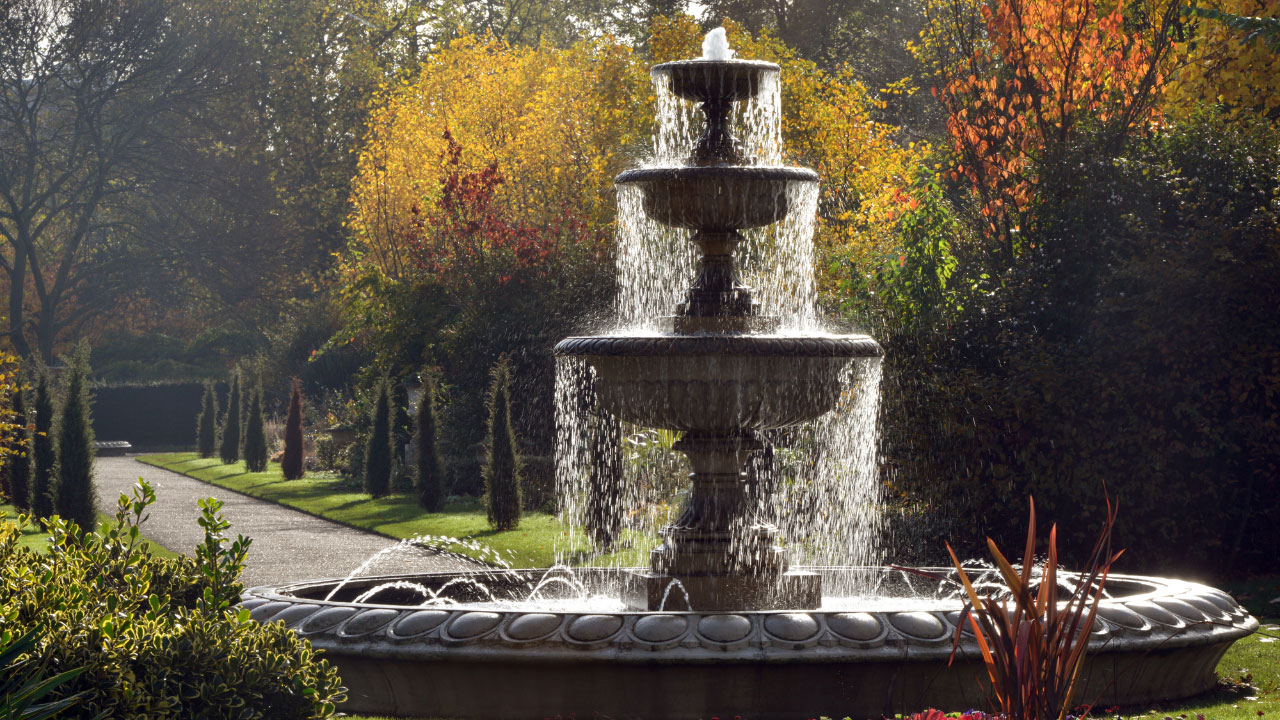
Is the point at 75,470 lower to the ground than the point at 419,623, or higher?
lower

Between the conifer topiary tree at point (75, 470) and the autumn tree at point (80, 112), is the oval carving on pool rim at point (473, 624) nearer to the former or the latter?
the conifer topiary tree at point (75, 470)

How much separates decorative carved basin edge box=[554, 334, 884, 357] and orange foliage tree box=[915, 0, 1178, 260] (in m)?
6.91

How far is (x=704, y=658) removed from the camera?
546 centimetres

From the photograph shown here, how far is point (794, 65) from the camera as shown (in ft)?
77.8

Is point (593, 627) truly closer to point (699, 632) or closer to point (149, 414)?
point (699, 632)

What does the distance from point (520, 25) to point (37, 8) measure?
17418mm

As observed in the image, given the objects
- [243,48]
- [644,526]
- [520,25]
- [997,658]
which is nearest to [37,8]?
[243,48]

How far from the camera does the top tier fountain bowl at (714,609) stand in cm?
557

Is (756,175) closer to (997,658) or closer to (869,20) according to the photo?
(997,658)

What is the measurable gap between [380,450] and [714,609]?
1432 cm

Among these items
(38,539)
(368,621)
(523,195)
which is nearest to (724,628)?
(368,621)

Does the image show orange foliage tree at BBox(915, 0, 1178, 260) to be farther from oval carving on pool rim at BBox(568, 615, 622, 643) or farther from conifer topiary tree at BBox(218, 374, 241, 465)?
conifer topiary tree at BBox(218, 374, 241, 465)

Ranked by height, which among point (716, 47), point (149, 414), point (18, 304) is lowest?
point (149, 414)

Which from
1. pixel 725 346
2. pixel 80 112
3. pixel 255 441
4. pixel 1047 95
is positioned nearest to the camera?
pixel 725 346
